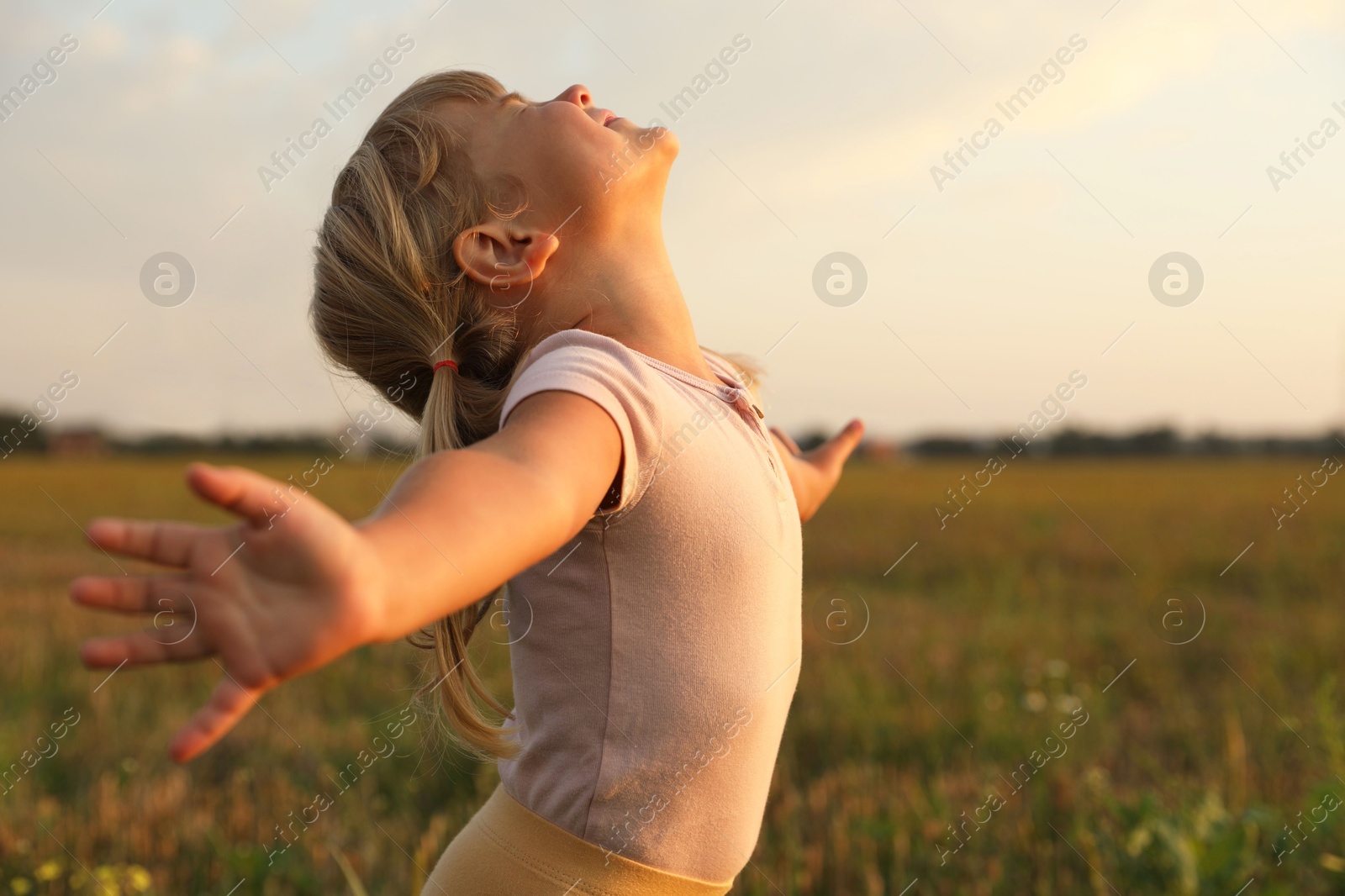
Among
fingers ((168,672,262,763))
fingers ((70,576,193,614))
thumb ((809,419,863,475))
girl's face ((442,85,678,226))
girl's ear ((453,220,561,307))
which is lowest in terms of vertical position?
thumb ((809,419,863,475))

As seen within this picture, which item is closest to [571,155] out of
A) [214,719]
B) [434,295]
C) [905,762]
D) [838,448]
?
[434,295]

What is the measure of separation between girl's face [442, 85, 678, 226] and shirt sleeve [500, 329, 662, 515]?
399 millimetres

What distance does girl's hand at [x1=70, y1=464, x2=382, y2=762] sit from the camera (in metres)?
0.92

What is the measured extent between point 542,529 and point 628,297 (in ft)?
2.38

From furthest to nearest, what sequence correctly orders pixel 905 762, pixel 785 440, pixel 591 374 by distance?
1. pixel 905 762
2. pixel 785 440
3. pixel 591 374

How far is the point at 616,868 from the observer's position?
1613mm

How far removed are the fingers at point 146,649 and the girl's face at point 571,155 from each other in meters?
1.05

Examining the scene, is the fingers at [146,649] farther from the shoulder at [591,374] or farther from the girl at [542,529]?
the shoulder at [591,374]

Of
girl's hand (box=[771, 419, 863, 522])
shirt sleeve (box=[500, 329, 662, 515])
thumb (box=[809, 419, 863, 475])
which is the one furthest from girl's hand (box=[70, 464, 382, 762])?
thumb (box=[809, 419, 863, 475])

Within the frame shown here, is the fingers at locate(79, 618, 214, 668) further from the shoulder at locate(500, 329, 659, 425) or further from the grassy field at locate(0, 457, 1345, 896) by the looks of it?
the grassy field at locate(0, 457, 1345, 896)

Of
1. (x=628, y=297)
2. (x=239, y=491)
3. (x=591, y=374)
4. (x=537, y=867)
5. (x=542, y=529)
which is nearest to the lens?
(x=239, y=491)

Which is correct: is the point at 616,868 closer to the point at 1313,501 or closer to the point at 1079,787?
the point at 1079,787

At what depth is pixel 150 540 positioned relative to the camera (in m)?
0.91

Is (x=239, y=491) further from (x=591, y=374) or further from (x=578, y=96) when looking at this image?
(x=578, y=96)
